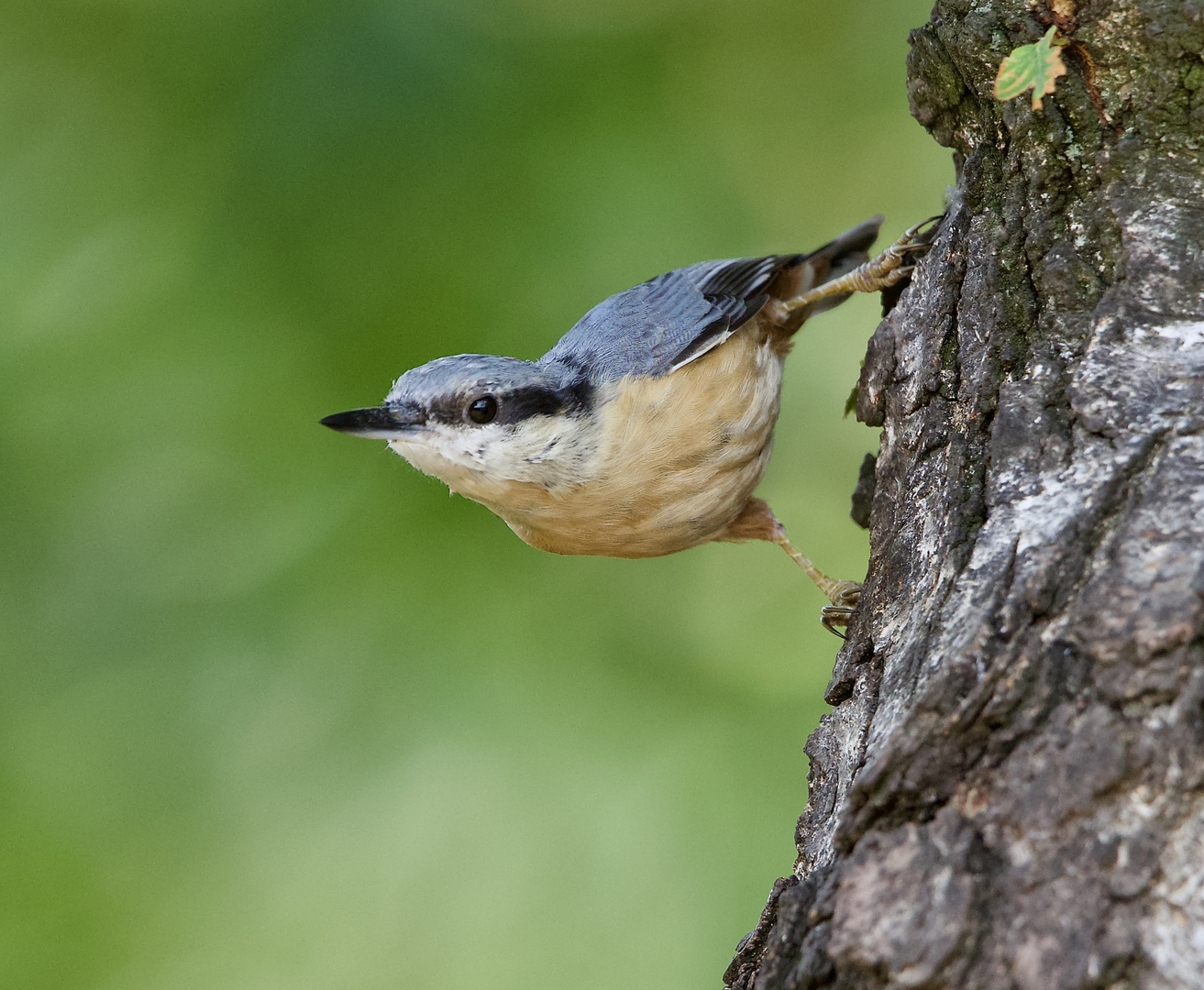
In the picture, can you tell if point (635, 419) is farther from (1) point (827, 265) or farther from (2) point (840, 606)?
(1) point (827, 265)

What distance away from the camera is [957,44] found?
2.21 m

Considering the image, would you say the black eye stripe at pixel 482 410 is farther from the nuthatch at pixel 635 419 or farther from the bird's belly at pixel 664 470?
the bird's belly at pixel 664 470

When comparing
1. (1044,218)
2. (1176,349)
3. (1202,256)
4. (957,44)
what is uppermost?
(957,44)

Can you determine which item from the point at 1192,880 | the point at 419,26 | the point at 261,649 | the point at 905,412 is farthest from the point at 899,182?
the point at 1192,880

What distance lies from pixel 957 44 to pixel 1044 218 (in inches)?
18.0

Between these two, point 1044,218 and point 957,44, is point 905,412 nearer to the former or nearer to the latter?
point 1044,218

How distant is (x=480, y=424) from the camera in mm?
2902

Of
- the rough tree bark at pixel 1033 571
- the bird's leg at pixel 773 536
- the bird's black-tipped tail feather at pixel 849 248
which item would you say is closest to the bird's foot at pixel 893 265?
the bird's black-tipped tail feather at pixel 849 248

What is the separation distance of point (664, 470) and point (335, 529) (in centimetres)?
108

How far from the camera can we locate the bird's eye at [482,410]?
288cm

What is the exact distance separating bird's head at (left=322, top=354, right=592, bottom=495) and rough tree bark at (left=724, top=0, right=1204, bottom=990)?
947mm

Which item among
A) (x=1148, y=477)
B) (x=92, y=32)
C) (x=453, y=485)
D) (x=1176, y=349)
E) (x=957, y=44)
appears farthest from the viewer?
(x=92, y=32)

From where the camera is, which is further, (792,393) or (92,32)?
(792,393)

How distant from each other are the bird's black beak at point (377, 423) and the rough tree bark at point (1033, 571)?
1.18m
